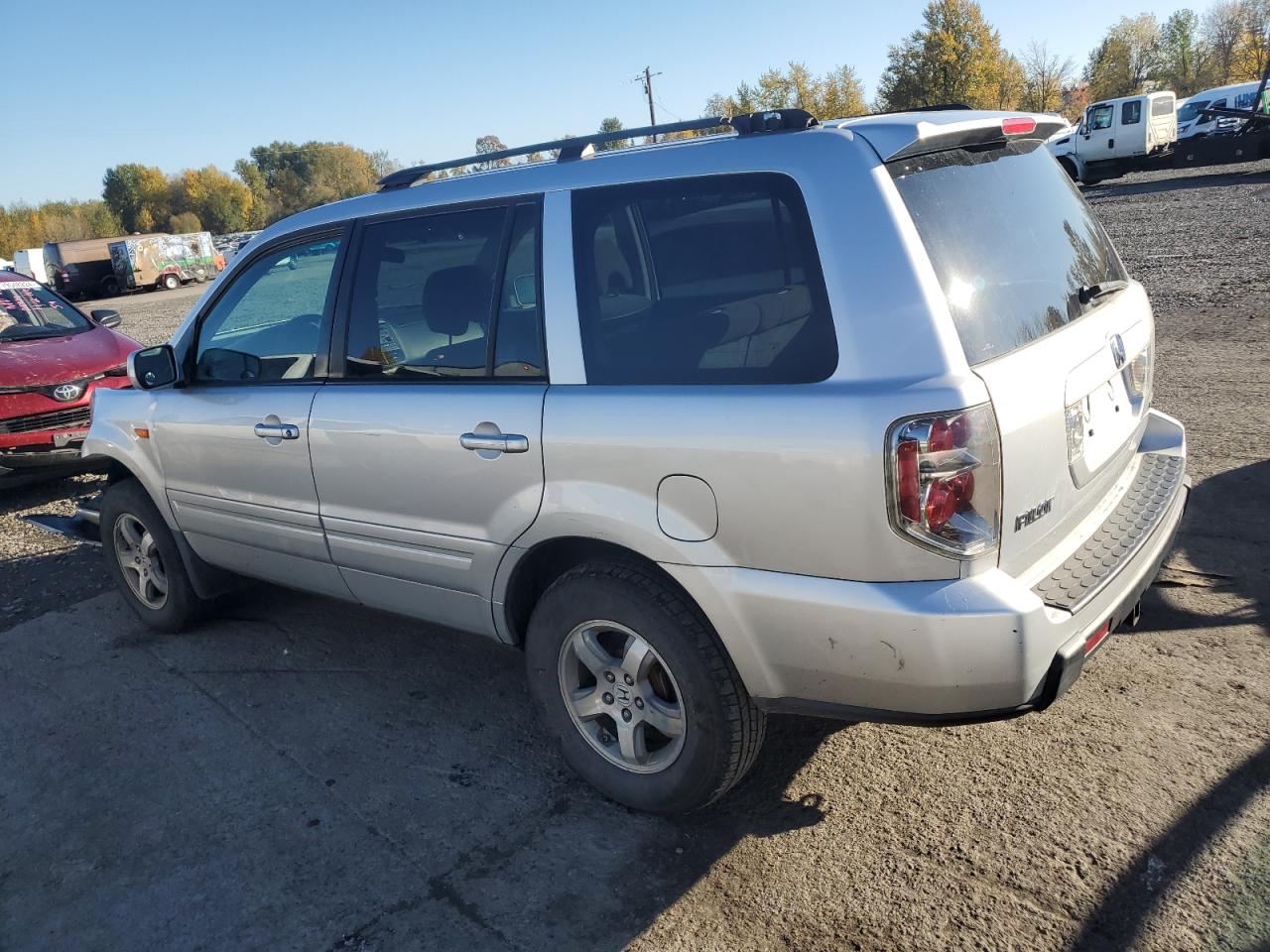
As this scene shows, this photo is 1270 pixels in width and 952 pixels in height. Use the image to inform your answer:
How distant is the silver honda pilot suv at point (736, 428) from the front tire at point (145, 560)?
3.95 ft

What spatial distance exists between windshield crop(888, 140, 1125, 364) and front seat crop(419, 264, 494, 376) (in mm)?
1435

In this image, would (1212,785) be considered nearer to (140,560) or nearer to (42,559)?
(140,560)

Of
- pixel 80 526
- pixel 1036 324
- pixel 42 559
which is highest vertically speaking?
pixel 1036 324

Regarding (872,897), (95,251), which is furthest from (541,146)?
(95,251)

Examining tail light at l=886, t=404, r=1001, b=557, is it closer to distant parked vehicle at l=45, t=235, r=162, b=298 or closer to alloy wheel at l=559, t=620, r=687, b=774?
alloy wheel at l=559, t=620, r=687, b=774

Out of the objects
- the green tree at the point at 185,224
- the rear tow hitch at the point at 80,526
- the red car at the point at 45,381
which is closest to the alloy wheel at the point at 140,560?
the rear tow hitch at the point at 80,526

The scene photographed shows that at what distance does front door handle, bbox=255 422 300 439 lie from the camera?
150 inches

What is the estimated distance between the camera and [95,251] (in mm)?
46750

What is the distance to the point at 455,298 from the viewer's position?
136 inches

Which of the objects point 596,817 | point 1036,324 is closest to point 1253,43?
point 1036,324

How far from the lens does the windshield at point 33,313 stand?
844 cm

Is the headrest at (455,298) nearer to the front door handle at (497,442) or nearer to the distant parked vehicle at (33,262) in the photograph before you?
the front door handle at (497,442)

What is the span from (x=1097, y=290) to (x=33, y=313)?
8863 millimetres

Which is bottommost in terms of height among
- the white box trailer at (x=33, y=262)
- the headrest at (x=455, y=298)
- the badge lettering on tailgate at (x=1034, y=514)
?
the badge lettering on tailgate at (x=1034, y=514)
